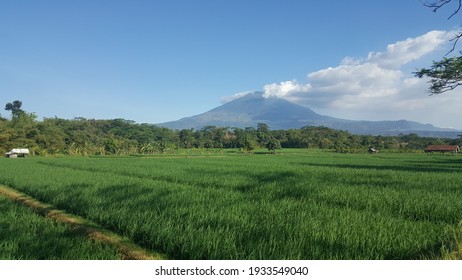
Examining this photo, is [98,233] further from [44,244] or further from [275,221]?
[275,221]

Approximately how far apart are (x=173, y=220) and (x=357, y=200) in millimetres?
5142

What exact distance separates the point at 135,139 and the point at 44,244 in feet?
251

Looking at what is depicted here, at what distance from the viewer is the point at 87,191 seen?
395 inches

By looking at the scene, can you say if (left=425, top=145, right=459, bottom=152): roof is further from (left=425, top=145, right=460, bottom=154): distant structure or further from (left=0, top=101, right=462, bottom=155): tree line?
(left=0, top=101, right=462, bottom=155): tree line

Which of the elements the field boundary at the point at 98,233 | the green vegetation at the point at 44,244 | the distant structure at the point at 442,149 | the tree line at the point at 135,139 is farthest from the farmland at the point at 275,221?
the distant structure at the point at 442,149

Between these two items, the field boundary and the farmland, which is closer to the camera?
the farmland

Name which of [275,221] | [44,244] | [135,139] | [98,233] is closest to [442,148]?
[135,139]

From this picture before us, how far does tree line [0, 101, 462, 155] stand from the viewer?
2212 inches

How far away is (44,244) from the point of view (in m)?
4.64

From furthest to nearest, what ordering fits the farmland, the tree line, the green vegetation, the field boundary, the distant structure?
the distant structure
the tree line
the field boundary
the farmland
the green vegetation

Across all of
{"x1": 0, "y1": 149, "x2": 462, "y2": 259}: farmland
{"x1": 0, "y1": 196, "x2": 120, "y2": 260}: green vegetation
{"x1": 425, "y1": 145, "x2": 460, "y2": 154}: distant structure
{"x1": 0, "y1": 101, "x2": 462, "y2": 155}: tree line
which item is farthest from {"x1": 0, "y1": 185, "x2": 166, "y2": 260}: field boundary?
{"x1": 425, "y1": 145, "x2": 460, "y2": 154}: distant structure

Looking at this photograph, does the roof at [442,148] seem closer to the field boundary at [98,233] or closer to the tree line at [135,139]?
the tree line at [135,139]

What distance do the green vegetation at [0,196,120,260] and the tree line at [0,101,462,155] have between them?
5151 cm
